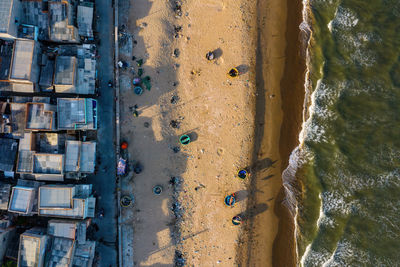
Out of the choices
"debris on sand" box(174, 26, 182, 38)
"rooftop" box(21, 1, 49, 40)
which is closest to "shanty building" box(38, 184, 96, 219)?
"rooftop" box(21, 1, 49, 40)

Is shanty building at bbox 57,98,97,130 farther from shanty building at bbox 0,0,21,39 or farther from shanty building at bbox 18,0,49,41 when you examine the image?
shanty building at bbox 0,0,21,39

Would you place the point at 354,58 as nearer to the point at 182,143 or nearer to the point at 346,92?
the point at 346,92

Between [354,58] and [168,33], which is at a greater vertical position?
[168,33]

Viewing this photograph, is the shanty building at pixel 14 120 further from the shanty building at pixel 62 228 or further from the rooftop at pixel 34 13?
the shanty building at pixel 62 228

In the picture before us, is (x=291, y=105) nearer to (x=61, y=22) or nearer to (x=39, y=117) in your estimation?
(x=61, y=22)

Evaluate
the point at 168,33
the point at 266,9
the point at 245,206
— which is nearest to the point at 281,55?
the point at 266,9

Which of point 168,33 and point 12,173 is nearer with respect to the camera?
point 12,173

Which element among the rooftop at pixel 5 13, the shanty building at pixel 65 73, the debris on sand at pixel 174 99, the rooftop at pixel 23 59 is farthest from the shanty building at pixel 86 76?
the debris on sand at pixel 174 99

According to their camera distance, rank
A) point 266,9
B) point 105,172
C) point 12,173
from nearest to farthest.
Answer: point 12,173, point 105,172, point 266,9
